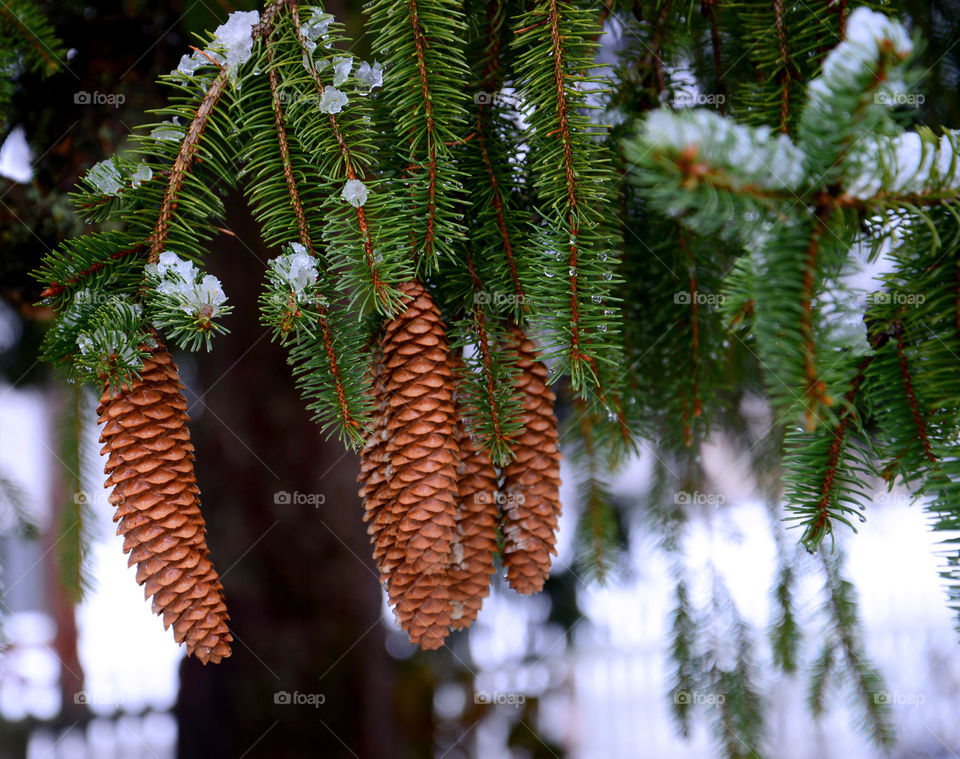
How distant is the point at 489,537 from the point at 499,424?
0.14m

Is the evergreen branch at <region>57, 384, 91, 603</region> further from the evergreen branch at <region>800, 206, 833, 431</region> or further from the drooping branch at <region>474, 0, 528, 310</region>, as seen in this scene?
the evergreen branch at <region>800, 206, 833, 431</region>

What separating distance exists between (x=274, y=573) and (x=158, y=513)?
2.97 feet

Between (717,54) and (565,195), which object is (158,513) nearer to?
(565,195)

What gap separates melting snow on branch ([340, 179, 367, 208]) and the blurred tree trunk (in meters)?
0.96

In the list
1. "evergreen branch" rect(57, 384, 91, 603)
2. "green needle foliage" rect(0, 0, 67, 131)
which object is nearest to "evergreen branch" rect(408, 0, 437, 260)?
"green needle foliage" rect(0, 0, 67, 131)

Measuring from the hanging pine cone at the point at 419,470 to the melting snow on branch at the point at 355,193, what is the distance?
107mm

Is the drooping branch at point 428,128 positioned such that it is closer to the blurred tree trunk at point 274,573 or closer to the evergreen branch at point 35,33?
the evergreen branch at point 35,33

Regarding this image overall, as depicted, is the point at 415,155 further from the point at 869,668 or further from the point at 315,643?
the point at 869,668

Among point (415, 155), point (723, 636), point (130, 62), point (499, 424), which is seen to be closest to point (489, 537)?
point (499, 424)

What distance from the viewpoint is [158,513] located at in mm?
665

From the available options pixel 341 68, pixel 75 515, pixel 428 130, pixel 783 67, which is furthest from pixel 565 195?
pixel 75 515

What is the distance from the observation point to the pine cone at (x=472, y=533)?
78cm

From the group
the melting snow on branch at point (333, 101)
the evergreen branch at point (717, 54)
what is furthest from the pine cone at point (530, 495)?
the evergreen branch at point (717, 54)

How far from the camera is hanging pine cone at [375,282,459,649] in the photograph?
0.71 m
